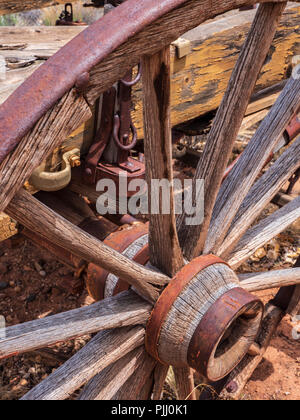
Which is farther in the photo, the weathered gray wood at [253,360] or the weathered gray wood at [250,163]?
the weathered gray wood at [253,360]

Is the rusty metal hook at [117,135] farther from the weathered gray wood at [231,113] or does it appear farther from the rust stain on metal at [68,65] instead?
the rust stain on metal at [68,65]

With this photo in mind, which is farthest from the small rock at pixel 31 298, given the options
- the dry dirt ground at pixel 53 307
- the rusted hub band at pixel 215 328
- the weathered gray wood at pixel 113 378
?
the rusted hub band at pixel 215 328

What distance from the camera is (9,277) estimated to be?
3053 mm

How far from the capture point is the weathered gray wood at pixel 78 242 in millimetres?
943

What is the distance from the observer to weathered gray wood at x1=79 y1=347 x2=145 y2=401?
1507 mm

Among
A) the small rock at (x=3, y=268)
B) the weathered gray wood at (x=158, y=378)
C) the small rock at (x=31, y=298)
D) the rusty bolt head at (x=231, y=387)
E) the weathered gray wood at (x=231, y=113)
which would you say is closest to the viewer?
the weathered gray wood at (x=231, y=113)

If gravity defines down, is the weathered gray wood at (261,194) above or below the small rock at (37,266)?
above

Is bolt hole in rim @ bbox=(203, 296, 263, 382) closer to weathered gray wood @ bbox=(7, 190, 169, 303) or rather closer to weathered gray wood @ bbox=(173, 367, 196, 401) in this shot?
weathered gray wood @ bbox=(173, 367, 196, 401)

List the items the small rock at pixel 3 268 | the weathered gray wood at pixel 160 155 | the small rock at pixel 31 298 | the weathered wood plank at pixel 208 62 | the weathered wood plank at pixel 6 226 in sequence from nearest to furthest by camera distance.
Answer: the weathered gray wood at pixel 160 155 < the weathered wood plank at pixel 6 226 < the weathered wood plank at pixel 208 62 < the small rock at pixel 31 298 < the small rock at pixel 3 268

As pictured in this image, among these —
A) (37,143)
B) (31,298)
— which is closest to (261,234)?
(37,143)

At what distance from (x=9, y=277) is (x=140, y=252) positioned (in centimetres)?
170

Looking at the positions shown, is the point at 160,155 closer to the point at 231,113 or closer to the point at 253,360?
the point at 231,113

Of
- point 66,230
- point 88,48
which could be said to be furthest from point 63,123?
point 66,230

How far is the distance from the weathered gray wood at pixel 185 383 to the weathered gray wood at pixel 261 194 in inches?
18.0
